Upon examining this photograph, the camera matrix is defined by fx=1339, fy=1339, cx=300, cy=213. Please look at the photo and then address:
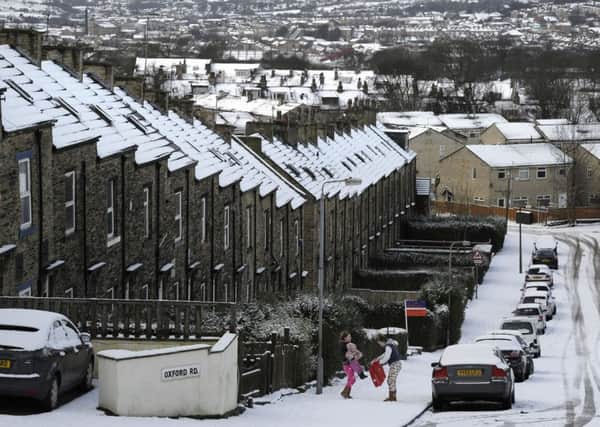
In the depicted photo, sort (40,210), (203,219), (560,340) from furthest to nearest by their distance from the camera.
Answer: (560,340)
(203,219)
(40,210)

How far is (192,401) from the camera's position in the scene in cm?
2114

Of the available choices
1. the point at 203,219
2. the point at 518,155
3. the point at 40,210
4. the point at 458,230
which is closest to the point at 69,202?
the point at 40,210

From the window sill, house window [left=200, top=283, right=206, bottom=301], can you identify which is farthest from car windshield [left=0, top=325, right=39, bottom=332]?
house window [left=200, top=283, right=206, bottom=301]

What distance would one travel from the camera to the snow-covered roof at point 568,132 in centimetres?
13127

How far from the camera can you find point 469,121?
15338 cm

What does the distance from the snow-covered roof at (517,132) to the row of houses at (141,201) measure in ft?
239

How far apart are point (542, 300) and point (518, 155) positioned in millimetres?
56407

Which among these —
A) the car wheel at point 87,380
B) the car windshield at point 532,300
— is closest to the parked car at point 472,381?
the car wheel at point 87,380

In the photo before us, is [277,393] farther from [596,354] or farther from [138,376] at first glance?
[596,354]

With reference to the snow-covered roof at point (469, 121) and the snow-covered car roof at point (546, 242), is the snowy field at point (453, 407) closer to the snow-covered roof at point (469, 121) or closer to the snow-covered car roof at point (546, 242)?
the snow-covered car roof at point (546, 242)

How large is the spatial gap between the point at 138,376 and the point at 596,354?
28029 millimetres

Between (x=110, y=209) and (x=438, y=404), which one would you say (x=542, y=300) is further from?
(x=438, y=404)

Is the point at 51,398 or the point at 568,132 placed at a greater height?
the point at 568,132

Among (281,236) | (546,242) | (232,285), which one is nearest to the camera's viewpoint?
(232,285)
